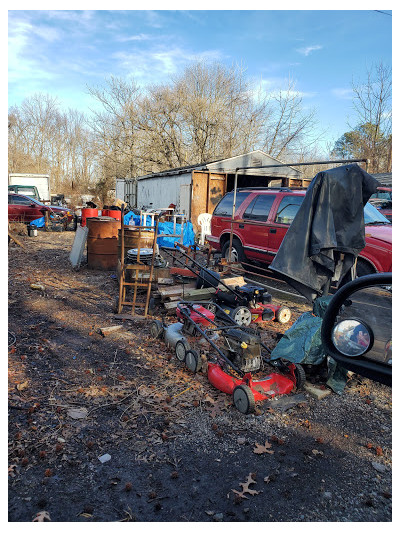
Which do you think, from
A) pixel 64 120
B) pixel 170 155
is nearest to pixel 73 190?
pixel 64 120

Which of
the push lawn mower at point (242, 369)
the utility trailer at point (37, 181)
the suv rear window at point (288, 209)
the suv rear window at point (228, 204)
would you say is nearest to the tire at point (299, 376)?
the push lawn mower at point (242, 369)

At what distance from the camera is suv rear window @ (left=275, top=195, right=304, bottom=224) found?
7.90 meters

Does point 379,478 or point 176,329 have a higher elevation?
point 176,329

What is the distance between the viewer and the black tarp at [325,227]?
528 cm

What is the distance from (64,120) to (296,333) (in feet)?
181

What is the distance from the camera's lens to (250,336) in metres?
4.15

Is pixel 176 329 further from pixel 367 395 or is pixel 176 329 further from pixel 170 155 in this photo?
pixel 170 155

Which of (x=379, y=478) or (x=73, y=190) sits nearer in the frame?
(x=379, y=478)

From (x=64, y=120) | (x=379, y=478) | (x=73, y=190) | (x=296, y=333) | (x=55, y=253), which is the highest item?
(x=64, y=120)

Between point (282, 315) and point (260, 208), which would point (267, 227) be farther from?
point (282, 315)

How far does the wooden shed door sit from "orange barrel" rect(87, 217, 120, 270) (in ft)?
26.5

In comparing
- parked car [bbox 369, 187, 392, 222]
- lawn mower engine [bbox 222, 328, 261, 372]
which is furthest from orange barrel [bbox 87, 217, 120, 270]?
parked car [bbox 369, 187, 392, 222]
